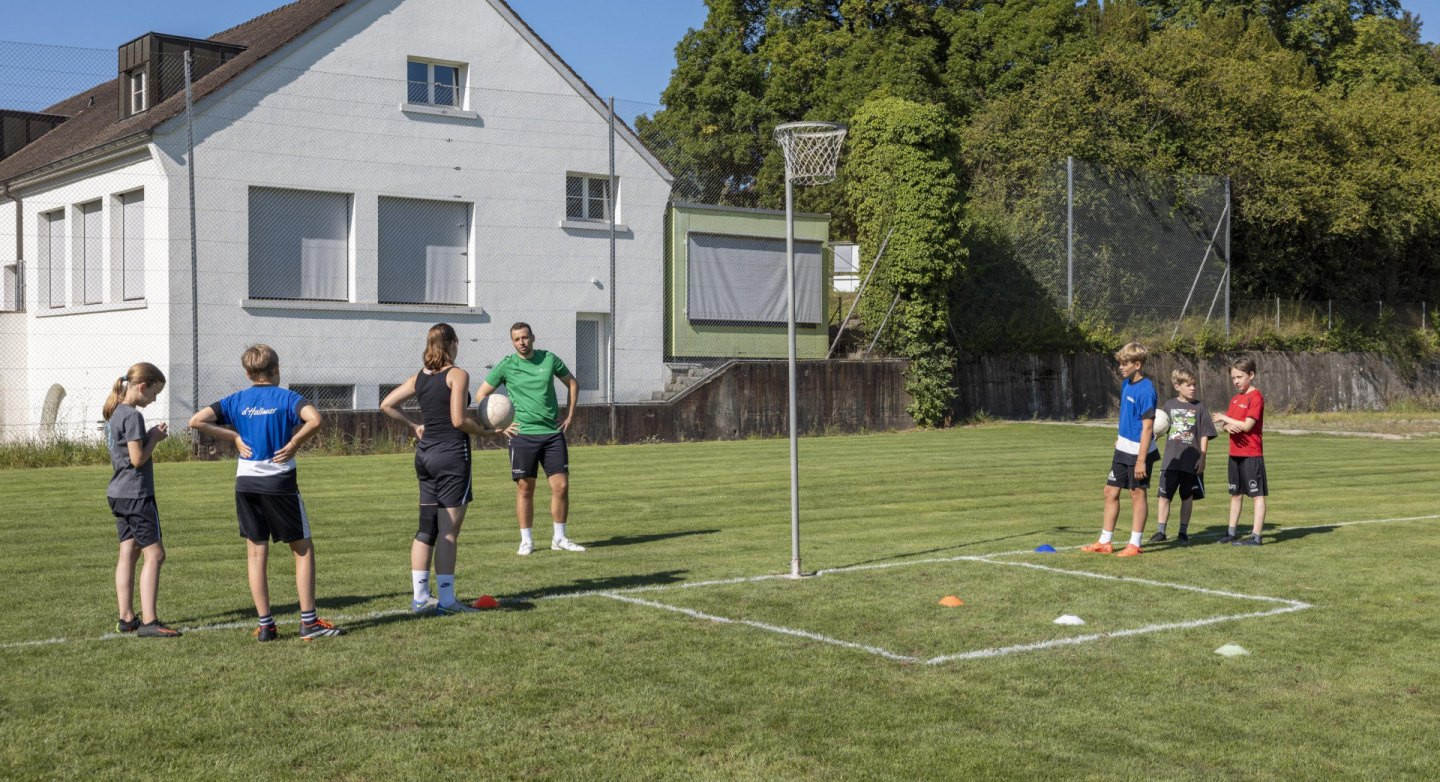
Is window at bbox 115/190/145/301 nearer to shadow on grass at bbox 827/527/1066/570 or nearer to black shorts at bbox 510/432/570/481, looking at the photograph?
A: black shorts at bbox 510/432/570/481

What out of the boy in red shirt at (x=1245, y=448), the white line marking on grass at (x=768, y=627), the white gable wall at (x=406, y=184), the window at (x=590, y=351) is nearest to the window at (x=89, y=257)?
the white gable wall at (x=406, y=184)

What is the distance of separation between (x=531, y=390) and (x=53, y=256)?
74.3 ft

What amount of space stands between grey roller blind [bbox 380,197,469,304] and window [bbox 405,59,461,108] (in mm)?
2263

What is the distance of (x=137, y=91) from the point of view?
3122 cm

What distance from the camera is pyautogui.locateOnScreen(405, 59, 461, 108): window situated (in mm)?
30281

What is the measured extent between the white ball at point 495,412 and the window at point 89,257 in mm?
21002

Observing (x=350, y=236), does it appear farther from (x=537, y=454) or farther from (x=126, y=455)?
(x=126, y=455)

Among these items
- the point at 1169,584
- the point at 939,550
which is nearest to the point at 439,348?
the point at 939,550

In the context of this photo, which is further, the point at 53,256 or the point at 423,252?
the point at 53,256

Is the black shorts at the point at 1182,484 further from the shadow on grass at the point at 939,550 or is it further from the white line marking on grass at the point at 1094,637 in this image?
the white line marking on grass at the point at 1094,637

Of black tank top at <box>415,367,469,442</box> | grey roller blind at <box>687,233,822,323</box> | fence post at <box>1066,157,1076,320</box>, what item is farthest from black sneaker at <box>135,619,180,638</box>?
fence post at <box>1066,157,1076,320</box>

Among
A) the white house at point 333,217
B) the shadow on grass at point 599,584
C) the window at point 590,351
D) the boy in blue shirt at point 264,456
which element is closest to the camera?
the boy in blue shirt at point 264,456

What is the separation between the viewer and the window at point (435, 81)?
30.3 meters

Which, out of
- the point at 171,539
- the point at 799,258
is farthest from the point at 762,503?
the point at 799,258
